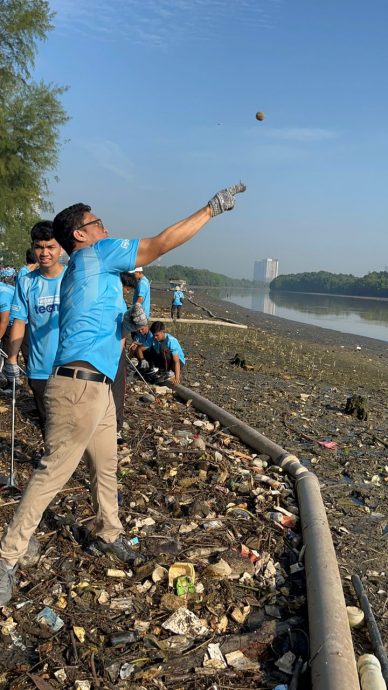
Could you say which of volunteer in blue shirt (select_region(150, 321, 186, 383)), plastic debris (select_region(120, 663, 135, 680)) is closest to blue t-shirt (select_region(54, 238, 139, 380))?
plastic debris (select_region(120, 663, 135, 680))

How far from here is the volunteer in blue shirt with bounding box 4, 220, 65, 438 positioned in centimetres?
437

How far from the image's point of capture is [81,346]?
3.13 m

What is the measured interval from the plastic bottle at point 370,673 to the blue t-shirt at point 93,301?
2087mm

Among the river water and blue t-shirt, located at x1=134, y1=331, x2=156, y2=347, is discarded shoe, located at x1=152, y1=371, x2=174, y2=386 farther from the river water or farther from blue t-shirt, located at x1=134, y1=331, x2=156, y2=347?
the river water

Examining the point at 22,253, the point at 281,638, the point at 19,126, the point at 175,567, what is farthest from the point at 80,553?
the point at 22,253

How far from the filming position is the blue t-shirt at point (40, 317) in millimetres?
4398

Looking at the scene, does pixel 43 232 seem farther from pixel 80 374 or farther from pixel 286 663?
pixel 286 663

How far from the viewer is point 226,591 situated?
3334mm

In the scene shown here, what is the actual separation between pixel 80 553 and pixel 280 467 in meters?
2.51

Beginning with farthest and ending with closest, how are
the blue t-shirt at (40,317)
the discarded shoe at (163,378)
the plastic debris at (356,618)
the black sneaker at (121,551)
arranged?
1. the discarded shoe at (163,378)
2. the blue t-shirt at (40,317)
3. the black sneaker at (121,551)
4. the plastic debris at (356,618)

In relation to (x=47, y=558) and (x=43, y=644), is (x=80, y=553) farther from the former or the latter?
(x=43, y=644)

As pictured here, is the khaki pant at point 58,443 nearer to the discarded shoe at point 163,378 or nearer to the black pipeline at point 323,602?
the black pipeline at point 323,602

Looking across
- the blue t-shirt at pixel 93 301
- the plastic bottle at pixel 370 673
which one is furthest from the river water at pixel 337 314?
the blue t-shirt at pixel 93 301

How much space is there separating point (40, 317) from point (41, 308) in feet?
0.25
